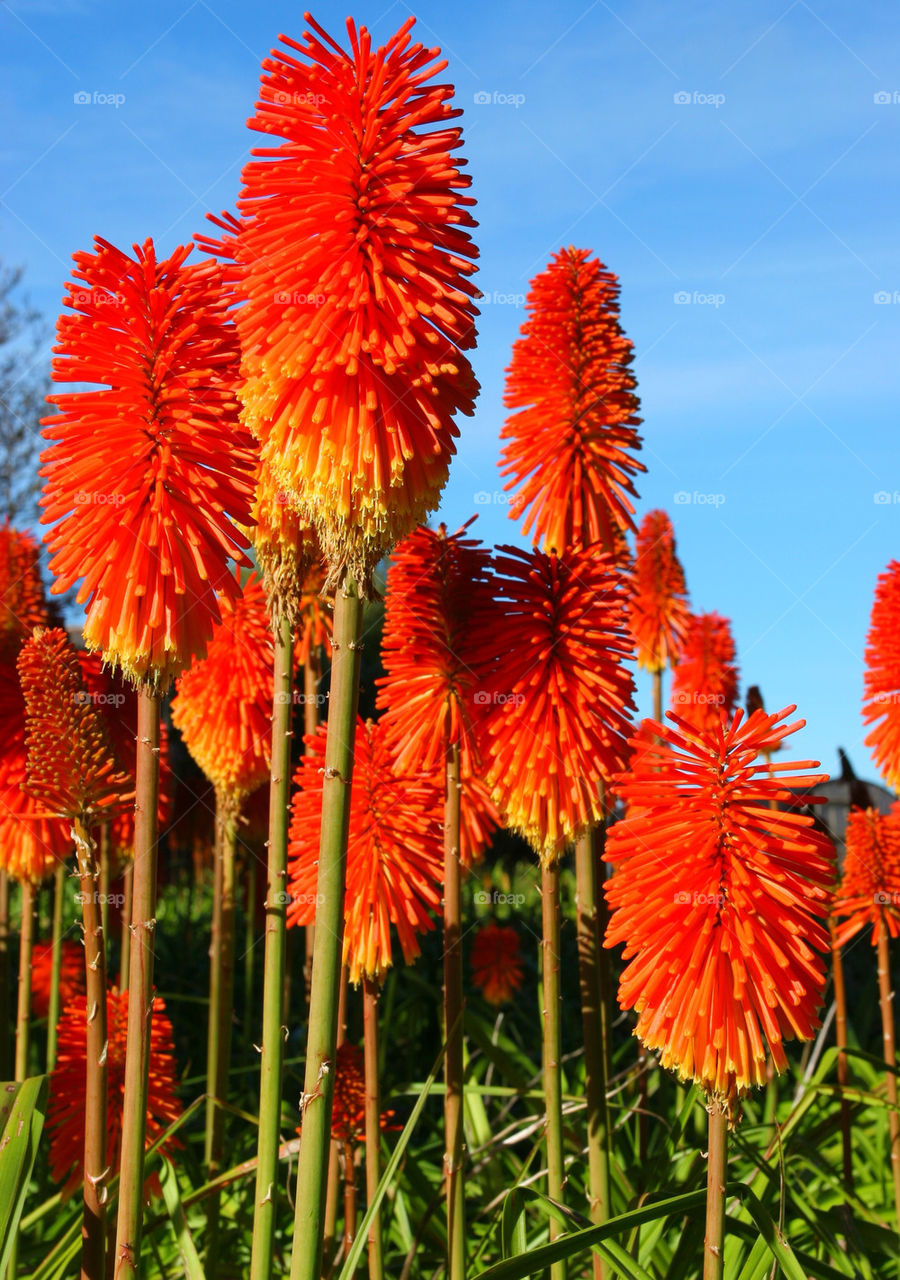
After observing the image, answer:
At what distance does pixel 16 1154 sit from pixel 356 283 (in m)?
2.30

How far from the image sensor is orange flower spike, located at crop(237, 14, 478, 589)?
2.52 meters

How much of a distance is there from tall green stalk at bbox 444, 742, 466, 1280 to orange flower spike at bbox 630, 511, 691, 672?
13.1 ft

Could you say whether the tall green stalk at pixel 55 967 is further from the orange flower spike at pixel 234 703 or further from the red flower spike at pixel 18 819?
the orange flower spike at pixel 234 703

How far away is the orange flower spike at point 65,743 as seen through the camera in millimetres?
2977

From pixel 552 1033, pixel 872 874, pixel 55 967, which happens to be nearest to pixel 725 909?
pixel 552 1033

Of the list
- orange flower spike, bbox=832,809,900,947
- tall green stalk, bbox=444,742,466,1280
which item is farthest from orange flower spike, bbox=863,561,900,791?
tall green stalk, bbox=444,742,466,1280

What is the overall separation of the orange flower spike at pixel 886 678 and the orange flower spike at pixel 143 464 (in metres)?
3.22

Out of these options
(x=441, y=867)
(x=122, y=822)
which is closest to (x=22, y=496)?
(x=122, y=822)

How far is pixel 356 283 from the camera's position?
2527mm

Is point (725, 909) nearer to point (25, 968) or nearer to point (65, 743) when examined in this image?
point (65, 743)

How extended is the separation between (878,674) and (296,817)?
2693 mm

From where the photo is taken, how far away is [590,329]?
4285 millimetres

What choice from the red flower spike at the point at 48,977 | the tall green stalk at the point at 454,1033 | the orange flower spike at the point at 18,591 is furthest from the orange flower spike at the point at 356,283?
the red flower spike at the point at 48,977

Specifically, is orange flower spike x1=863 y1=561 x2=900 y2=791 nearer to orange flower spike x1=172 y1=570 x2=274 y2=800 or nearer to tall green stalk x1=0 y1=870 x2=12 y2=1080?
orange flower spike x1=172 y1=570 x2=274 y2=800
